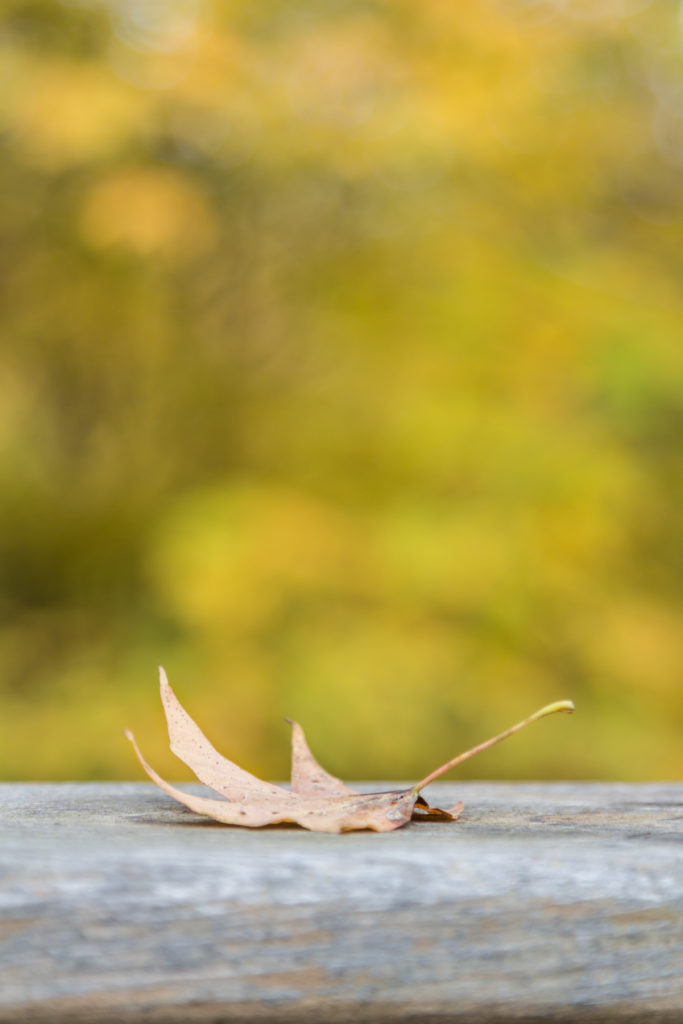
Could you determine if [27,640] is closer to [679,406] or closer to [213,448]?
[213,448]

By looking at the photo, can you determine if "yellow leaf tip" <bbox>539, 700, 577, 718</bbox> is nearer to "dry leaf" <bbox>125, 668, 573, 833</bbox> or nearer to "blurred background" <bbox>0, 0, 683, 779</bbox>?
"dry leaf" <bbox>125, 668, 573, 833</bbox>

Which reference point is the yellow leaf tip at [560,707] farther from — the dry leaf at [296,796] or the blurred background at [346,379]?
the blurred background at [346,379]

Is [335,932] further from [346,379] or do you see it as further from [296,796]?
[346,379]

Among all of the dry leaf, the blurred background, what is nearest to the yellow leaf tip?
the dry leaf

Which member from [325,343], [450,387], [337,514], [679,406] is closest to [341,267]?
[325,343]

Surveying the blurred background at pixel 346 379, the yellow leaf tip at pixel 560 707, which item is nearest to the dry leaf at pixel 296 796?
the yellow leaf tip at pixel 560 707
